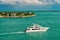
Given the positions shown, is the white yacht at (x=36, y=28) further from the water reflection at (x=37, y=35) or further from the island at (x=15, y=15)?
the island at (x=15, y=15)

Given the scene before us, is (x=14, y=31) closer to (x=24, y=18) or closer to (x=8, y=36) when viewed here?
(x=8, y=36)

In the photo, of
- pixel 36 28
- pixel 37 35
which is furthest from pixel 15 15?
pixel 37 35

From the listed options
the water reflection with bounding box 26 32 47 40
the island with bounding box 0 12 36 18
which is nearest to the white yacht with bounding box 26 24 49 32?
the water reflection with bounding box 26 32 47 40

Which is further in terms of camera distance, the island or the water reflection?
the island

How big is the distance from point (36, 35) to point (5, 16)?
326 centimetres

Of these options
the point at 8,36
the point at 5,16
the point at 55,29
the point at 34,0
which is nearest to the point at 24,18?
the point at 5,16

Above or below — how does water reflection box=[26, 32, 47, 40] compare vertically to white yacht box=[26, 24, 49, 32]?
below

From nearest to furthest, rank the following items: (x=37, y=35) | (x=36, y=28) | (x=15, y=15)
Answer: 1. (x=37, y=35)
2. (x=36, y=28)
3. (x=15, y=15)

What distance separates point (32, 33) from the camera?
5.91 meters

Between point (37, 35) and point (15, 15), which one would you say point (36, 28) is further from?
point (15, 15)

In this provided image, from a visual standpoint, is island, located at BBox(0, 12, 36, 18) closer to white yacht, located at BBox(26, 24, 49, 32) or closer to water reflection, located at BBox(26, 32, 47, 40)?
white yacht, located at BBox(26, 24, 49, 32)

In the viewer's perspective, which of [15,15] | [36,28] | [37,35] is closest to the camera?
[37,35]

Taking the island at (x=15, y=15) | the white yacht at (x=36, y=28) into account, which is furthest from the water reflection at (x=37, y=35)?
the island at (x=15, y=15)

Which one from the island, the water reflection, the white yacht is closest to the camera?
the water reflection
